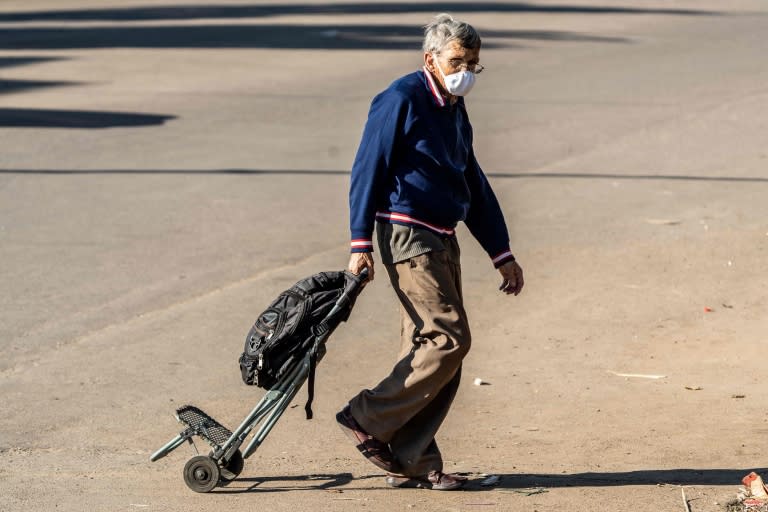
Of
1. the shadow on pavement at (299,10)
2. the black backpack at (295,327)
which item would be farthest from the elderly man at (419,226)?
the shadow on pavement at (299,10)

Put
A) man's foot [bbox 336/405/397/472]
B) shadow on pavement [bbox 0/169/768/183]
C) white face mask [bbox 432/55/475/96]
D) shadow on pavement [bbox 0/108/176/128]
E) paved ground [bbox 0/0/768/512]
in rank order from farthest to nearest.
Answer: shadow on pavement [bbox 0/108/176/128] → shadow on pavement [bbox 0/169/768/183] → paved ground [bbox 0/0/768/512] → man's foot [bbox 336/405/397/472] → white face mask [bbox 432/55/475/96]

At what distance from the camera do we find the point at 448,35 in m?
4.84

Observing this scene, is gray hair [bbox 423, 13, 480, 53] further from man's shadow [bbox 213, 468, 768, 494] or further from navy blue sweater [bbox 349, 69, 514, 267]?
man's shadow [bbox 213, 468, 768, 494]

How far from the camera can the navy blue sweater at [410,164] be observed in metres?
4.87

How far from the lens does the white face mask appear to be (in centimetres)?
482

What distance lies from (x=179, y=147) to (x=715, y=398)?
8.51 metres

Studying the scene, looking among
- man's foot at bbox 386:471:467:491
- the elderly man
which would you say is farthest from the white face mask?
man's foot at bbox 386:471:467:491

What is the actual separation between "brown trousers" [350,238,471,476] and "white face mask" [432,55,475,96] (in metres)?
0.58

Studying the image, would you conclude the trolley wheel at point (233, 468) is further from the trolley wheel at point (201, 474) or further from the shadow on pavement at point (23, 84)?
the shadow on pavement at point (23, 84)

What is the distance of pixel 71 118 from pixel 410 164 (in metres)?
11.7

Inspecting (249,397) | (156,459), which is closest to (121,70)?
(249,397)

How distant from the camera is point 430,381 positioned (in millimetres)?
4977

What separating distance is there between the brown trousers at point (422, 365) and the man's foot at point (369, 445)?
0.03m

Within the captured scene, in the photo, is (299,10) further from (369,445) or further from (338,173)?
(369,445)
